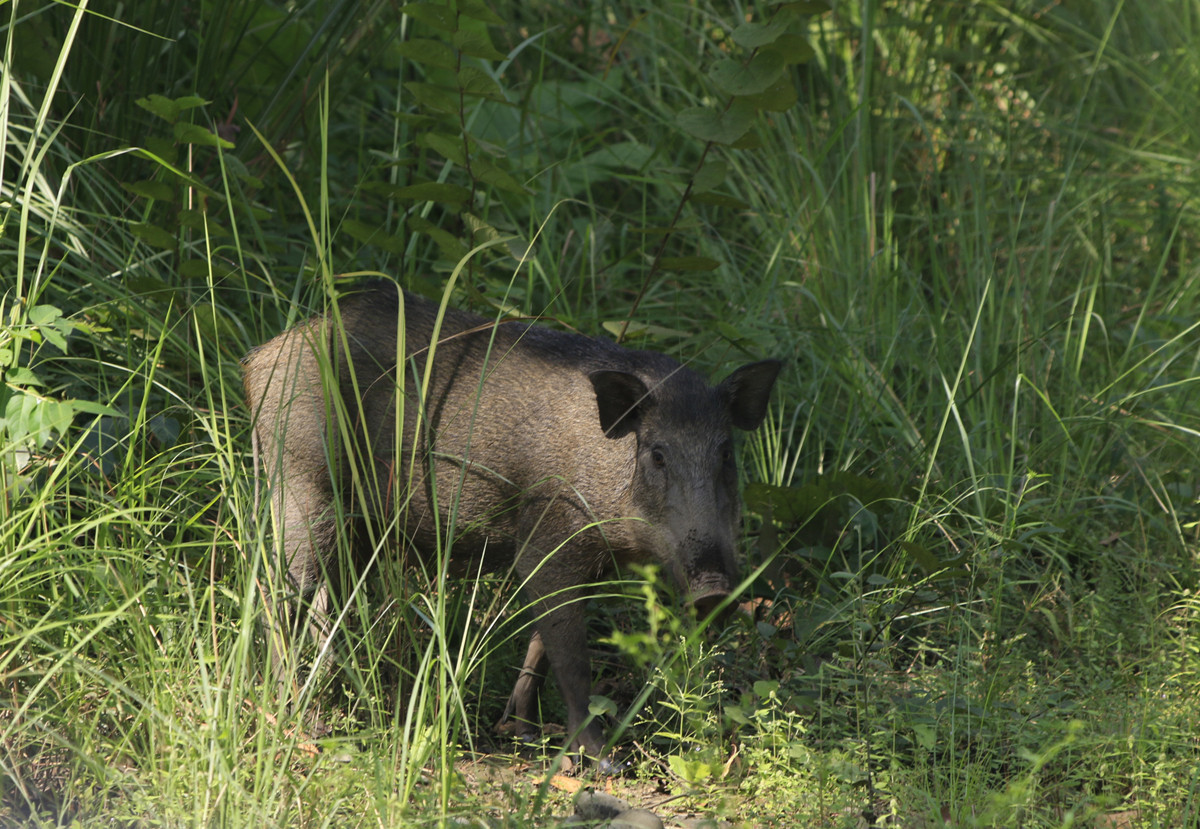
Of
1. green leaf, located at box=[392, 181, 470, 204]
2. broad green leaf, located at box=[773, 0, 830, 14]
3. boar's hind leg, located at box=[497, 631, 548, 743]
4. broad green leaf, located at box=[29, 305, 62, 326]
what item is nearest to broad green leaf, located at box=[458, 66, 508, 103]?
green leaf, located at box=[392, 181, 470, 204]

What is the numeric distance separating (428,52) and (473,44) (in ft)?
0.62

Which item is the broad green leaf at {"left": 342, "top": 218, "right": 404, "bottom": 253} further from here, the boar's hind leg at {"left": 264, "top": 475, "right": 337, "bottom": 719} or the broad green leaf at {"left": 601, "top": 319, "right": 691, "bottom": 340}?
the boar's hind leg at {"left": 264, "top": 475, "right": 337, "bottom": 719}

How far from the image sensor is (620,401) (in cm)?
381

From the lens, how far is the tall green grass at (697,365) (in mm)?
3047

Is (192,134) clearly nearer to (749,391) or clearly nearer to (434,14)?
(434,14)

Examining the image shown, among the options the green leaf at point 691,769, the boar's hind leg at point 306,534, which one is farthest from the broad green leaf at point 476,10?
the green leaf at point 691,769

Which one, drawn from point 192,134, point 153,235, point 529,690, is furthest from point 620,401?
point 153,235

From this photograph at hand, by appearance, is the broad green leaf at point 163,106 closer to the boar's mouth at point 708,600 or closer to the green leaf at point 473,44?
the green leaf at point 473,44

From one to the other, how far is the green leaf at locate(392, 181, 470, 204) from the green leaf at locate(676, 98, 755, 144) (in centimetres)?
83

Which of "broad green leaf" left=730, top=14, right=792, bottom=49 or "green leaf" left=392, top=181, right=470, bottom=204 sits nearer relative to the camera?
"broad green leaf" left=730, top=14, right=792, bottom=49

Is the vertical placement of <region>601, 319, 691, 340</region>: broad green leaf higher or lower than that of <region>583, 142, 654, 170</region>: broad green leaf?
lower

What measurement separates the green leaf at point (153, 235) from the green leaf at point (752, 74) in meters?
1.98

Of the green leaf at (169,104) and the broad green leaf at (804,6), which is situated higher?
the broad green leaf at (804,6)

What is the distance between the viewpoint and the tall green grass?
10.00ft
